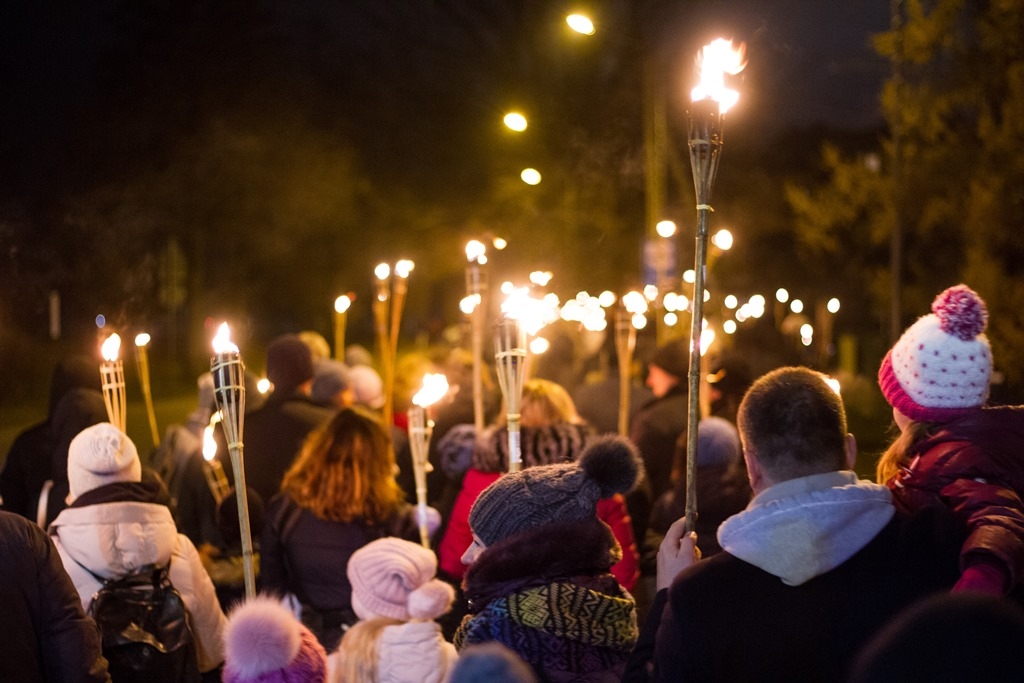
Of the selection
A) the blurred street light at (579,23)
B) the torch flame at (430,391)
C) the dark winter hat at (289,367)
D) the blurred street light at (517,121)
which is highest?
the blurred street light at (579,23)

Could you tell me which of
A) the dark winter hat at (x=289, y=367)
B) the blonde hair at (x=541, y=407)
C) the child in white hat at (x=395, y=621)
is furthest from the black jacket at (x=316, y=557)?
the dark winter hat at (x=289, y=367)

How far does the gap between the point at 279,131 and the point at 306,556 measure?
90.2 ft

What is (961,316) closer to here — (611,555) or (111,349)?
(611,555)

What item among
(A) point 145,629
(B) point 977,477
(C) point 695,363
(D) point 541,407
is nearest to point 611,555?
(C) point 695,363

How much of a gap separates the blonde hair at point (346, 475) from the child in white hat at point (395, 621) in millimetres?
991

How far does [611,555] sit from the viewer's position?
3260mm

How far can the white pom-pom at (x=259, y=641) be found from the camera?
3578 millimetres

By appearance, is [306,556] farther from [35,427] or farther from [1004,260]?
[1004,260]

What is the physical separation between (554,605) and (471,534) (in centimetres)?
208

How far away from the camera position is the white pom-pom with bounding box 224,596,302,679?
358cm

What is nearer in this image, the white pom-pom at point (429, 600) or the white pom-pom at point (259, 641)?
the white pom-pom at point (259, 641)

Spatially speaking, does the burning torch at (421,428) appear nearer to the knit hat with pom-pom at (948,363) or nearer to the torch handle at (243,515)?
the torch handle at (243,515)

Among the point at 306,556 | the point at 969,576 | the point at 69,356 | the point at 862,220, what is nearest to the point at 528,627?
the point at 969,576

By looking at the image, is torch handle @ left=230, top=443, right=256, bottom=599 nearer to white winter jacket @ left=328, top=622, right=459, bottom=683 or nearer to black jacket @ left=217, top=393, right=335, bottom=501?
white winter jacket @ left=328, top=622, right=459, bottom=683
